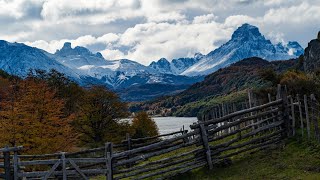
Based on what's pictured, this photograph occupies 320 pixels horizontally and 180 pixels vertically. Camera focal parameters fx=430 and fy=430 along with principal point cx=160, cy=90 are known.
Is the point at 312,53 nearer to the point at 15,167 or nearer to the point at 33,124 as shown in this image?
the point at 33,124

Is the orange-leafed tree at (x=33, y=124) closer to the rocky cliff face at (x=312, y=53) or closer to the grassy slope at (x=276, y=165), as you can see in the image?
the grassy slope at (x=276, y=165)

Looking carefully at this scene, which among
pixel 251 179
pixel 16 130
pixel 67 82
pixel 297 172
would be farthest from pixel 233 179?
pixel 67 82

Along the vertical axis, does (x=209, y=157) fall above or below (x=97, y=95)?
below

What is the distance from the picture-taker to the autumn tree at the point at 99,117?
56.4m

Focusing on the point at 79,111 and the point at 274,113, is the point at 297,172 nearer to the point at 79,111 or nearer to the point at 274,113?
the point at 274,113

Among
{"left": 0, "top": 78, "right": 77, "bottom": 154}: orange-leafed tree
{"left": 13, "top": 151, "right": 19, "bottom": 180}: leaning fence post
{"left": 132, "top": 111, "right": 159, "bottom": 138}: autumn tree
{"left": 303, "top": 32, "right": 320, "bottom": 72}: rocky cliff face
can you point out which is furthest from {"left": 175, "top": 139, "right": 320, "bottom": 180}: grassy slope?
{"left": 303, "top": 32, "right": 320, "bottom": 72}: rocky cliff face

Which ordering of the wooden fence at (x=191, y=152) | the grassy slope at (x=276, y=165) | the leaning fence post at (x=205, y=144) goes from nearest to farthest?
the grassy slope at (x=276, y=165) < the wooden fence at (x=191, y=152) < the leaning fence post at (x=205, y=144)

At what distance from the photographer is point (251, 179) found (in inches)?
597

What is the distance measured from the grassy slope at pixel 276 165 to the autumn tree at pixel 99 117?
38.6 metres

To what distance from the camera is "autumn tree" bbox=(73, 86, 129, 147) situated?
56406 millimetres

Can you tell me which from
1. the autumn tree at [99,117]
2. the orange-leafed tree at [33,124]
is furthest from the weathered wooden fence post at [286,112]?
the autumn tree at [99,117]

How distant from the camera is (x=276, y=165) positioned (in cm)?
1605

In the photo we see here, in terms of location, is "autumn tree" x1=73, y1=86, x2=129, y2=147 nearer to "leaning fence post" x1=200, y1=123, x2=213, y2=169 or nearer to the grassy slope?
"leaning fence post" x1=200, y1=123, x2=213, y2=169

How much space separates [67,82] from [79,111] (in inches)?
599
